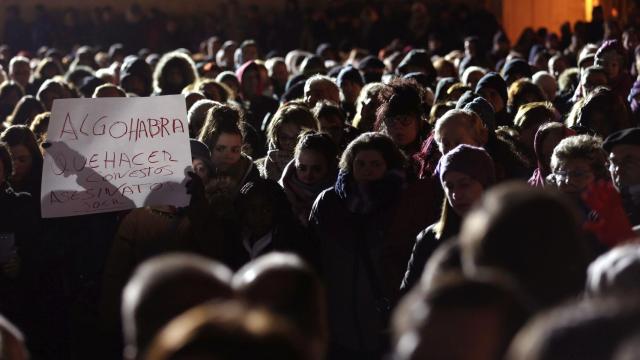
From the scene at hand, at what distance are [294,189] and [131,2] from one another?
71.8ft

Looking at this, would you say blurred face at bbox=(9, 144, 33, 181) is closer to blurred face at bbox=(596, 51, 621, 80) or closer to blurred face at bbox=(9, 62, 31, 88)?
blurred face at bbox=(596, 51, 621, 80)

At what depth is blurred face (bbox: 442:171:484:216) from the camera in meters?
Result: 4.84

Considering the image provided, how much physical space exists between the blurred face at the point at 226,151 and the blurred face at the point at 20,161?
1080 mm

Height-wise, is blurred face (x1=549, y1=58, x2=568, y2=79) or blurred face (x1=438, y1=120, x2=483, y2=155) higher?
blurred face (x1=438, y1=120, x2=483, y2=155)

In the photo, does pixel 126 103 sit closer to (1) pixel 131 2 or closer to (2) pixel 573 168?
(2) pixel 573 168

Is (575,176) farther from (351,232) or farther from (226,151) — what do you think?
(226,151)

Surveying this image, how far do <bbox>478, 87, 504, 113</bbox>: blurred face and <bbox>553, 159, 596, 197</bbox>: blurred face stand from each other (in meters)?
3.96

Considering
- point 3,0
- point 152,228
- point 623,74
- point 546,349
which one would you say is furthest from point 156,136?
point 3,0

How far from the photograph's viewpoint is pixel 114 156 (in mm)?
6363

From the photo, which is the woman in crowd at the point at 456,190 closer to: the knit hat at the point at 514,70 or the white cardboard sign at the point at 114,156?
the white cardboard sign at the point at 114,156

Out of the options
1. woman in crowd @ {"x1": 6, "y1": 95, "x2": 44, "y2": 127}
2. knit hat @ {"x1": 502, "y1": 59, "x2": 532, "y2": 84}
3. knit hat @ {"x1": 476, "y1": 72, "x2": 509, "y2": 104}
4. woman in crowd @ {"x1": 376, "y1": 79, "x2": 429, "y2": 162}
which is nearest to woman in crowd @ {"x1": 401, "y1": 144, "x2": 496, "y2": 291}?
woman in crowd @ {"x1": 376, "y1": 79, "x2": 429, "y2": 162}

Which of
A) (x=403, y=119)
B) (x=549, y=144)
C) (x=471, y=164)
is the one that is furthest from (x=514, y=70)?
(x=471, y=164)

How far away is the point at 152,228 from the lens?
5.88m

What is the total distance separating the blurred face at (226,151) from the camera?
6570 millimetres
